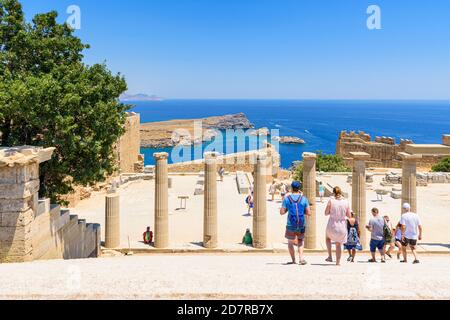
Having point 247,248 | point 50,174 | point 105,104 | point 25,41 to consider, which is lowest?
point 247,248

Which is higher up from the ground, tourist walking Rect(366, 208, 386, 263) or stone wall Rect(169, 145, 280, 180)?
stone wall Rect(169, 145, 280, 180)

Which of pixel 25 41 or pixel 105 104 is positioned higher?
pixel 25 41

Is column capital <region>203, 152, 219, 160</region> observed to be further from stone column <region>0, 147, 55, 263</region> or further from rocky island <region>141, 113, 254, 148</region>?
rocky island <region>141, 113, 254, 148</region>

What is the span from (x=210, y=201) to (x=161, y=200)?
1.78m

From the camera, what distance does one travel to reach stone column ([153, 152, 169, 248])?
1541cm

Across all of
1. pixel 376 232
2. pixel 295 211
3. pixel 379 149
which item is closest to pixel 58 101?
pixel 295 211

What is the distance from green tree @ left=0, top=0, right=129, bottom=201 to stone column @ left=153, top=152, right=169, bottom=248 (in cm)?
191

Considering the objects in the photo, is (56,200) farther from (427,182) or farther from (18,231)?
(427,182)

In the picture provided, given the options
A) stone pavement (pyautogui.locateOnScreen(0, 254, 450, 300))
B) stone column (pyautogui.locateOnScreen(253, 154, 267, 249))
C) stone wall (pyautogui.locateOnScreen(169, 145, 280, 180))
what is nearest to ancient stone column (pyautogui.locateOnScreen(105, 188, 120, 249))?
stone column (pyautogui.locateOnScreen(253, 154, 267, 249))

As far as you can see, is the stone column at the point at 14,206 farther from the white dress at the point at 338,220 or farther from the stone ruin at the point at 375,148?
the stone ruin at the point at 375,148

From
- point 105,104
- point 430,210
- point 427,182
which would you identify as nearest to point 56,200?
point 105,104

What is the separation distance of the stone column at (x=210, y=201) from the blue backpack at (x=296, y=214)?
269 inches
